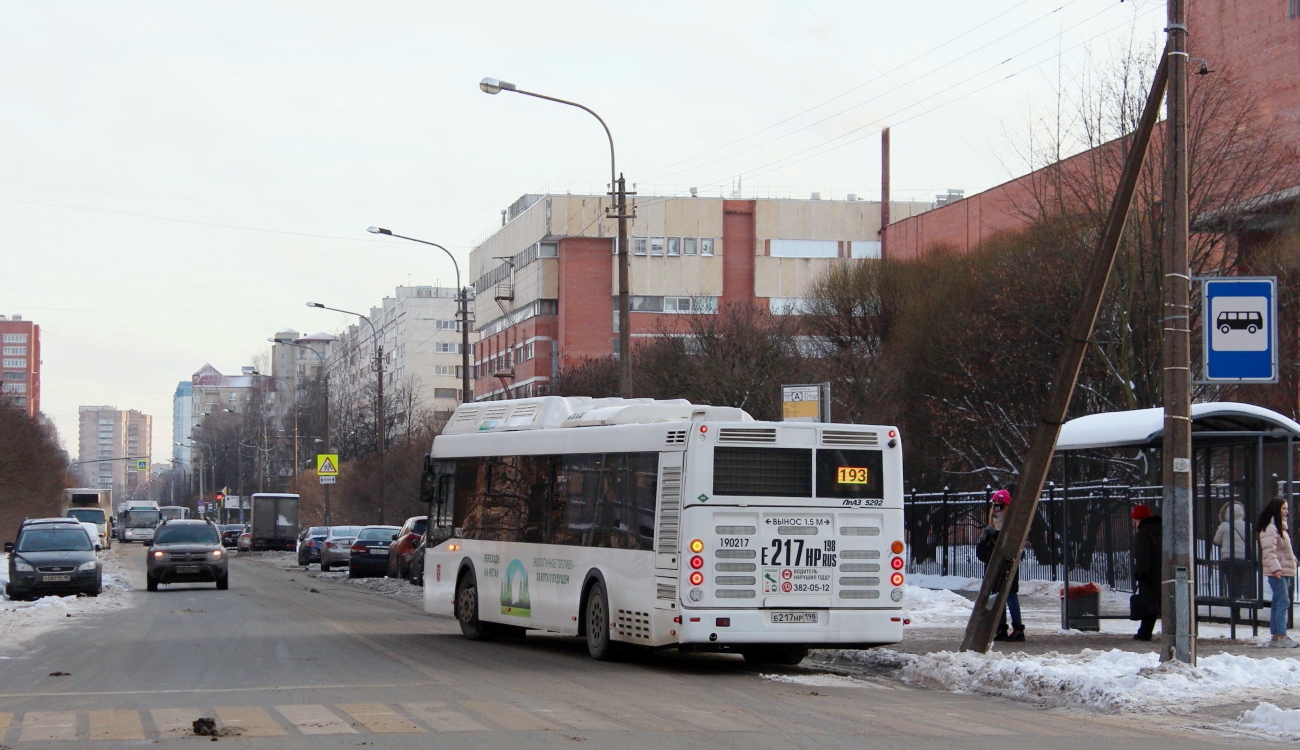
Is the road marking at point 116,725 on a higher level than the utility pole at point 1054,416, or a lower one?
lower

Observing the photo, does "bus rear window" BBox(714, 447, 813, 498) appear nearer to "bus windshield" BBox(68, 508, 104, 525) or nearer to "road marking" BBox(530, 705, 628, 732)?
"road marking" BBox(530, 705, 628, 732)

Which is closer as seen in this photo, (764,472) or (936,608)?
(764,472)

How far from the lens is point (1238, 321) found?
44.3ft

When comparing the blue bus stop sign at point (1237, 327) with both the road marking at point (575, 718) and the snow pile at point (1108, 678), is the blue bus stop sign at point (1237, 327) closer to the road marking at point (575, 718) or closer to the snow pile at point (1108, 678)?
the snow pile at point (1108, 678)

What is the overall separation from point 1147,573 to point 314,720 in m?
10.5

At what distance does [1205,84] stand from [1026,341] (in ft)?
34.1

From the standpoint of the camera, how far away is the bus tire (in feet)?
52.1

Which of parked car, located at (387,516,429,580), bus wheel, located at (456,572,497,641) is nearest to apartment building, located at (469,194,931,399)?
parked car, located at (387,516,429,580)

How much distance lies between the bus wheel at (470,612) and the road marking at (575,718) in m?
7.77

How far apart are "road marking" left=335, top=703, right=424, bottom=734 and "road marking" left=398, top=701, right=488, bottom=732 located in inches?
5.6

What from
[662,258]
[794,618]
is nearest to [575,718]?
[794,618]

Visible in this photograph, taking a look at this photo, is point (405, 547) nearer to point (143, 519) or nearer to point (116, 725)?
point (116, 725)

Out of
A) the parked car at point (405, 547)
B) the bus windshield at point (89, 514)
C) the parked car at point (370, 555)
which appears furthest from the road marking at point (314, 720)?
the bus windshield at point (89, 514)

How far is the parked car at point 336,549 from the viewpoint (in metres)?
45.9
